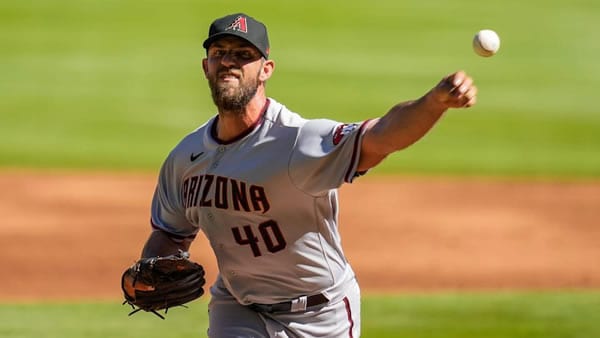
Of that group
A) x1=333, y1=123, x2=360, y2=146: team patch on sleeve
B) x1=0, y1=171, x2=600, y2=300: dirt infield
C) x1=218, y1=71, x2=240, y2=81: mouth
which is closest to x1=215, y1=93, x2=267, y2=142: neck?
x1=218, y1=71, x2=240, y2=81: mouth

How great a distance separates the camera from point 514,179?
15.4 metres

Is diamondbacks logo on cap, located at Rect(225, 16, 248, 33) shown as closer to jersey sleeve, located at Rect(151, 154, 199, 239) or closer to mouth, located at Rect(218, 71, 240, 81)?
mouth, located at Rect(218, 71, 240, 81)

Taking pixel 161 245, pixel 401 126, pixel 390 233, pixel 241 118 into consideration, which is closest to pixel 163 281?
pixel 161 245

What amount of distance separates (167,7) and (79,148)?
609 cm

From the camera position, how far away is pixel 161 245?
5.77 meters

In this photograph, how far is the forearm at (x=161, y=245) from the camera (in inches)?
226

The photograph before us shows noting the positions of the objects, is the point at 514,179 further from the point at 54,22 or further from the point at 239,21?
the point at 239,21

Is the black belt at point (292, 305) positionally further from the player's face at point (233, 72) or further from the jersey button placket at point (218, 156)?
the player's face at point (233, 72)

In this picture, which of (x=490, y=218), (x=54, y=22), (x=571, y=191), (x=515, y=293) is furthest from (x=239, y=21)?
(x=54, y=22)

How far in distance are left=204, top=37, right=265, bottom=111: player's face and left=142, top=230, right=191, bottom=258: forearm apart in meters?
0.89

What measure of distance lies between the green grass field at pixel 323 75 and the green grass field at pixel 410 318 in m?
5.82

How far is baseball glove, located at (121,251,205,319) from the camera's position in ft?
17.9

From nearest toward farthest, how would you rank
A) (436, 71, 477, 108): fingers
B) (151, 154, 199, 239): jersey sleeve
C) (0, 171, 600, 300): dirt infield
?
(436, 71, 477, 108): fingers → (151, 154, 199, 239): jersey sleeve → (0, 171, 600, 300): dirt infield

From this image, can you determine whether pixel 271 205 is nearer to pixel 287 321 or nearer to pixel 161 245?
pixel 287 321
